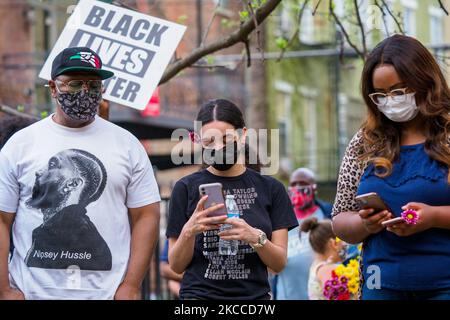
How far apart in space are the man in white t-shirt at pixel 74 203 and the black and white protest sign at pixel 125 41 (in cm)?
123

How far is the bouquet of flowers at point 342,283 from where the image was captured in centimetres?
805

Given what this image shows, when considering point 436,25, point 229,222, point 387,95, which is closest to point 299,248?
point 229,222

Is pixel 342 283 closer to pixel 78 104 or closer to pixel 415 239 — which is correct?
pixel 415 239

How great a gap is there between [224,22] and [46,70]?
11.6ft

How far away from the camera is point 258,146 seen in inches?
289

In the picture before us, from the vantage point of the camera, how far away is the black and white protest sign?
22.8ft

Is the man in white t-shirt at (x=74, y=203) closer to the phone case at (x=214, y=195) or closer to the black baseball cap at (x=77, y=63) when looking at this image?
the black baseball cap at (x=77, y=63)

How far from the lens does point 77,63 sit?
5621 mm

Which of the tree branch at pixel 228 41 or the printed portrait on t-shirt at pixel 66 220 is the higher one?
the tree branch at pixel 228 41

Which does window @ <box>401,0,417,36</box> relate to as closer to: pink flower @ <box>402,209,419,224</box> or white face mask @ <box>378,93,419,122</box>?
white face mask @ <box>378,93,419,122</box>

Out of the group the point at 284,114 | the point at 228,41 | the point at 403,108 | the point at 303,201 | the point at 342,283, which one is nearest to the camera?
the point at 403,108

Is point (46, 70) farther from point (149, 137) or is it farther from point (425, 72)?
point (149, 137)

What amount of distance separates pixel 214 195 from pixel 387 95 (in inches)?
39.4

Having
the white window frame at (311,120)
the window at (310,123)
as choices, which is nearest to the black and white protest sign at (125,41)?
the window at (310,123)
